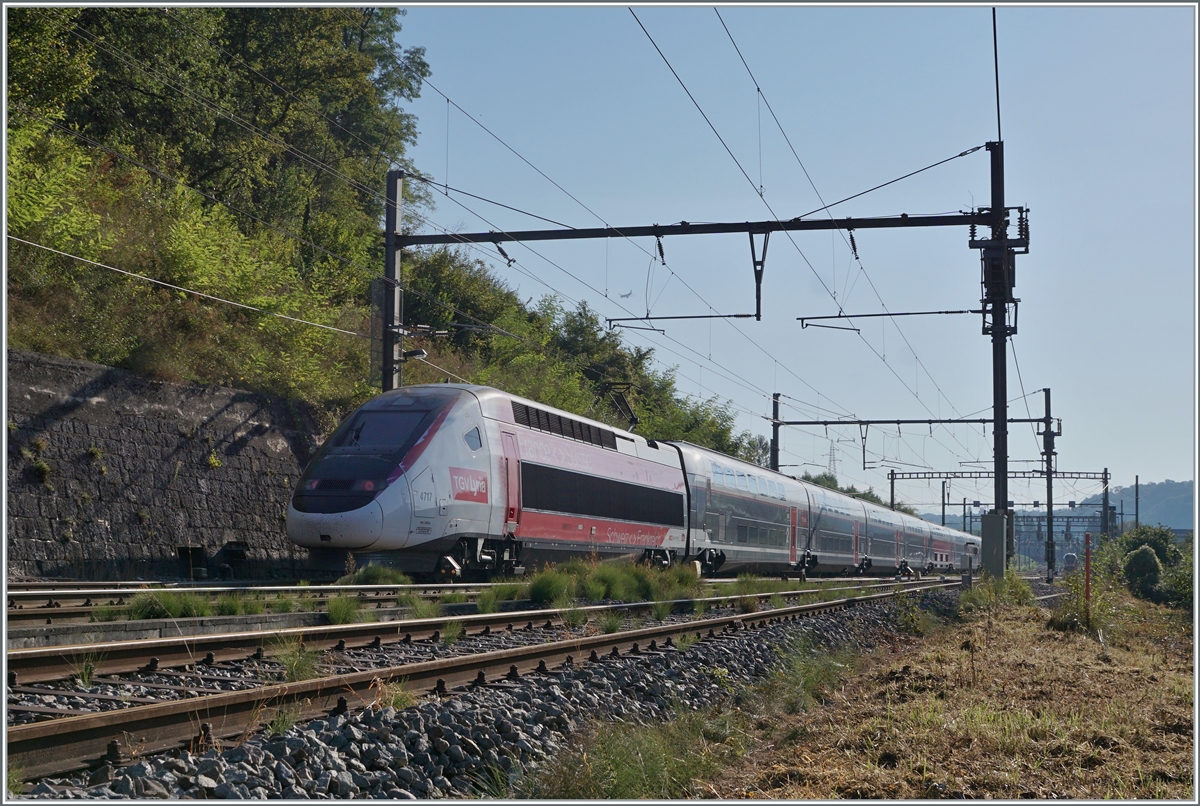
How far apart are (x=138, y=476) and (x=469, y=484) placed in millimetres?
7546

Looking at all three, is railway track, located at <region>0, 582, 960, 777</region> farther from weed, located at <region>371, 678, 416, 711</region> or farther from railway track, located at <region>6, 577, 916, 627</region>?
railway track, located at <region>6, 577, 916, 627</region>

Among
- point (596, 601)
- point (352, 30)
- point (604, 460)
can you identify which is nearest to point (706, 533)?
point (604, 460)

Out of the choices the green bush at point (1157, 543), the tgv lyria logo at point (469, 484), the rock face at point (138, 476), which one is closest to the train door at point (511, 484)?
the tgv lyria logo at point (469, 484)

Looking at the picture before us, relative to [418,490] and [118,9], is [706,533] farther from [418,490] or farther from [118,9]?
[118,9]

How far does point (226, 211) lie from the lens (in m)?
34.0

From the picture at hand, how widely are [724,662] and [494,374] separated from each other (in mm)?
30214

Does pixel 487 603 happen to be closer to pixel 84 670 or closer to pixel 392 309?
pixel 84 670

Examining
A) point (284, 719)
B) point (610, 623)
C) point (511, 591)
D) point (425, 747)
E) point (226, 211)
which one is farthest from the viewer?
point (226, 211)

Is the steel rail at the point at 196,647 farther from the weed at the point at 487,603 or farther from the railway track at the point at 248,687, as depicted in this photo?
the weed at the point at 487,603

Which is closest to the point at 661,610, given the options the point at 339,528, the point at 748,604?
the point at 748,604

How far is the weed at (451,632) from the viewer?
11406 millimetres

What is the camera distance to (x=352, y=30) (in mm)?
53094

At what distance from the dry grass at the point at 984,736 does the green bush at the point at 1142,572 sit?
31346 millimetres

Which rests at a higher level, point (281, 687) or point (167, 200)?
point (167, 200)
